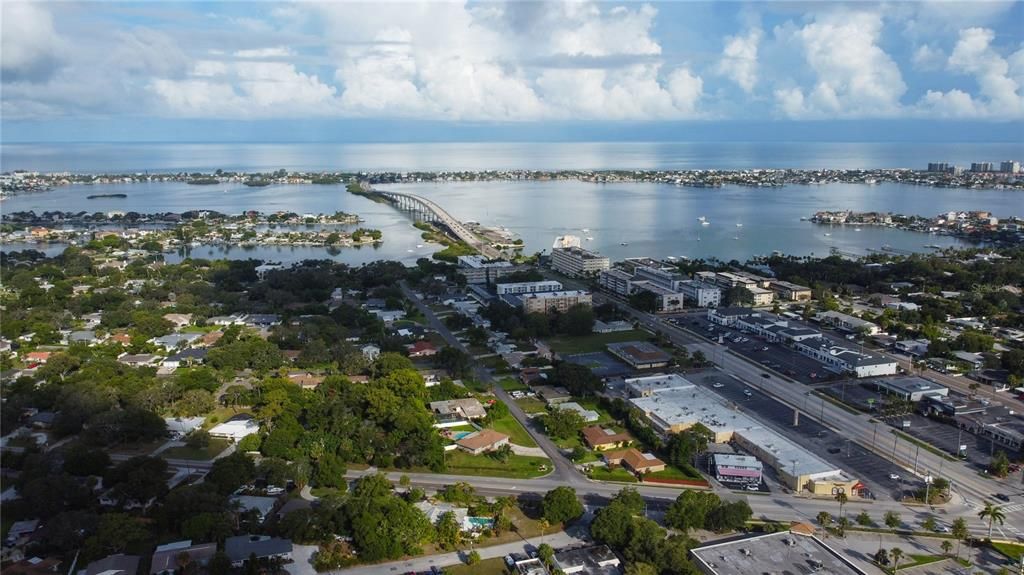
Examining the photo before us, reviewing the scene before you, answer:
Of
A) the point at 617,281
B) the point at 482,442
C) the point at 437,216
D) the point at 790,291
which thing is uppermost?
the point at 437,216

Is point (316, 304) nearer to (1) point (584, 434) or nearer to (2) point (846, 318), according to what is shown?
(1) point (584, 434)

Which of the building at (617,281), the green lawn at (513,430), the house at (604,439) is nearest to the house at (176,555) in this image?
the green lawn at (513,430)

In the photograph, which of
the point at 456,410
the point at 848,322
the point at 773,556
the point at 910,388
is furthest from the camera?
the point at 848,322

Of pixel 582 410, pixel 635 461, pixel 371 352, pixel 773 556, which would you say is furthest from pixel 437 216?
pixel 773 556

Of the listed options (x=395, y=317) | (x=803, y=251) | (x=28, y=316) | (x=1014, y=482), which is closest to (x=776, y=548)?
(x=1014, y=482)

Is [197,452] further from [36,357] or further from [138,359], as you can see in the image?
[36,357]

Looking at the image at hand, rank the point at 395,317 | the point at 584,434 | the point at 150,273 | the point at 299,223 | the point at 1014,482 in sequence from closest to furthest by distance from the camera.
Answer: the point at 1014,482 → the point at 584,434 → the point at 395,317 → the point at 150,273 → the point at 299,223
